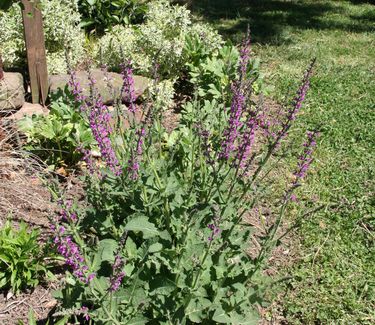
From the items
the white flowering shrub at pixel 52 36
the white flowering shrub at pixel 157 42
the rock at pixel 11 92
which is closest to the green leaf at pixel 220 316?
the rock at pixel 11 92

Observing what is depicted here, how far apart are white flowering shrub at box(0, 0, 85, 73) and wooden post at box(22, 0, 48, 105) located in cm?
43

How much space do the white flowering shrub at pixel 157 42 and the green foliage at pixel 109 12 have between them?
52 centimetres

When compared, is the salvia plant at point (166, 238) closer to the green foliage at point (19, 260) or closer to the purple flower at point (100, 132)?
the purple flower at point (100, 132)

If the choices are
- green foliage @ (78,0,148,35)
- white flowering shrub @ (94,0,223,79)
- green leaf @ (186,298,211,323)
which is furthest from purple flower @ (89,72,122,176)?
green foliage @ (78,0,148,35)

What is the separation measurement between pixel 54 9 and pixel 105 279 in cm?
422

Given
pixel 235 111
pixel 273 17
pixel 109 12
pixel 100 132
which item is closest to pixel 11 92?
pixel 100 132

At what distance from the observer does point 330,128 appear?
5.23 metres

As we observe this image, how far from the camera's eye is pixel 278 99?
5.86 metres

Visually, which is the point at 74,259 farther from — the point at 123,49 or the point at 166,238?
the point at 123,49

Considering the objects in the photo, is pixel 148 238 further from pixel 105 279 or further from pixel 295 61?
pixel 295 61

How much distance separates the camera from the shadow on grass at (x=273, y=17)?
822cm

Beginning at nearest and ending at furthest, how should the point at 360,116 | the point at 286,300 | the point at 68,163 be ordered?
the point at 286,300 → the point at 68,163 → the point at 360,116

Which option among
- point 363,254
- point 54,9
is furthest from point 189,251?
point 54,9

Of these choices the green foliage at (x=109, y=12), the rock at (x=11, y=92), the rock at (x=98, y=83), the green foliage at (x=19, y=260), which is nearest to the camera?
the green foliage at (x=19, y=260)
